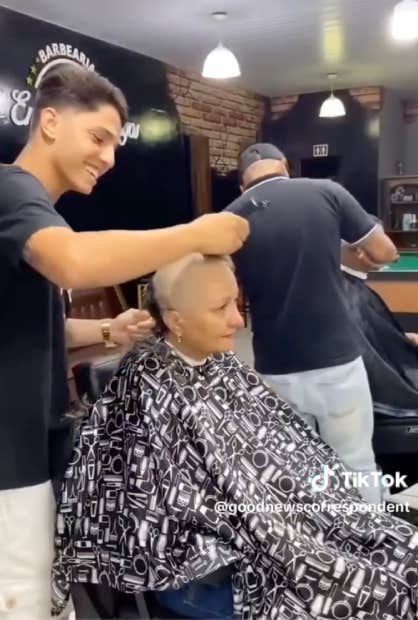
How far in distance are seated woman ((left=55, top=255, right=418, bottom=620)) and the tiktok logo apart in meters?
0.01

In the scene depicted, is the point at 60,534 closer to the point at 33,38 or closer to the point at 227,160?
the point at 33,38

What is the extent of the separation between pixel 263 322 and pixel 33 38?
10.0 feet

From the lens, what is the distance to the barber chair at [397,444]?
2.03 metres

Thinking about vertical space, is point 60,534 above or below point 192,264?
below

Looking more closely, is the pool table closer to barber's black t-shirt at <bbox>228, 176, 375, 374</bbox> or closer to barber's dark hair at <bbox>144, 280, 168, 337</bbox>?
barber's black t-shirt at <bbox>228, 176, 375, 374</bbox>

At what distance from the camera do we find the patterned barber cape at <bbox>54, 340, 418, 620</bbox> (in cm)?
118

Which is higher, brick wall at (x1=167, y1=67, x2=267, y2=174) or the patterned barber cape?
brick wall at (x1=167, y1=67, x2=267, y2=174)

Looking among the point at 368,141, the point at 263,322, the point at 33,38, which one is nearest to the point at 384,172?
the point at 368,141

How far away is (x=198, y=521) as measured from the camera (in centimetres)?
120

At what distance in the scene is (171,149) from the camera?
5.54 metres

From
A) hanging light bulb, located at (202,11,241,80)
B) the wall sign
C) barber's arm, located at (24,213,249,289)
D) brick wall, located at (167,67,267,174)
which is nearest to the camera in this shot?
barber's arm, located at (24,213,249,289)

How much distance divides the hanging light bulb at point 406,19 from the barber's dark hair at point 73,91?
281 centimetres

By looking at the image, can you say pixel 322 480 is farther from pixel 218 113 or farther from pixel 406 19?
pixel 218 113

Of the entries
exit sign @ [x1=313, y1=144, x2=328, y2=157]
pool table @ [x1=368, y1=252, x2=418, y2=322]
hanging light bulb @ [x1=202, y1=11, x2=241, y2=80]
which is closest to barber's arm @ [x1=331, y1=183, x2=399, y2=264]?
pool table @ [x1=368, y1=252, x2=418, y2=322]
